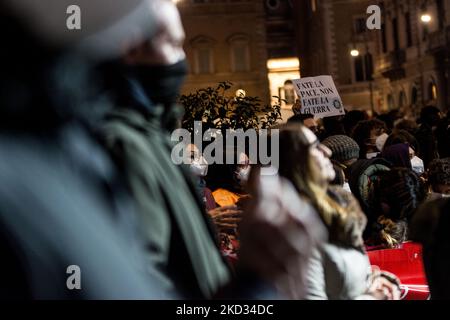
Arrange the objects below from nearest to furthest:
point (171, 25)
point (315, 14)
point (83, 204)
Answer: point (83, 204) → point (171, 25) → point (315, 14)

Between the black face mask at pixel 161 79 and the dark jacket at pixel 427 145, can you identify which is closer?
the black face mask at pixel 161 79

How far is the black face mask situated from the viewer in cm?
170

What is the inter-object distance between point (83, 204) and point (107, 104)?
28 centimetres

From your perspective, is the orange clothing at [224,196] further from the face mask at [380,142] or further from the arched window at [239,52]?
the arched window at [239,52]

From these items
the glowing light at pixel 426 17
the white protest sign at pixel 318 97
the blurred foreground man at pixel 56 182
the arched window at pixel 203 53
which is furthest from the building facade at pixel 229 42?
the blurred foreground man at pixel 56 182

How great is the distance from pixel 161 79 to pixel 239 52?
4391 cm

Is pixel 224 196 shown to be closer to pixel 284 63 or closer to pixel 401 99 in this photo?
pixel 401 99

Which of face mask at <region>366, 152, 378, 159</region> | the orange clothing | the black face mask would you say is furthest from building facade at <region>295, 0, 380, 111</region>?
the black face mask

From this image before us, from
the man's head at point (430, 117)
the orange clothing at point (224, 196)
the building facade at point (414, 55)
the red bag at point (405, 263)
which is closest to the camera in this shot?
the red bag at point (405, 263)

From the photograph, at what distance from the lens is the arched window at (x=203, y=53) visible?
44716 mm

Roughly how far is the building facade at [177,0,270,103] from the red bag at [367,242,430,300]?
3958 centimetres

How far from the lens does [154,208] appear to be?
158cm
